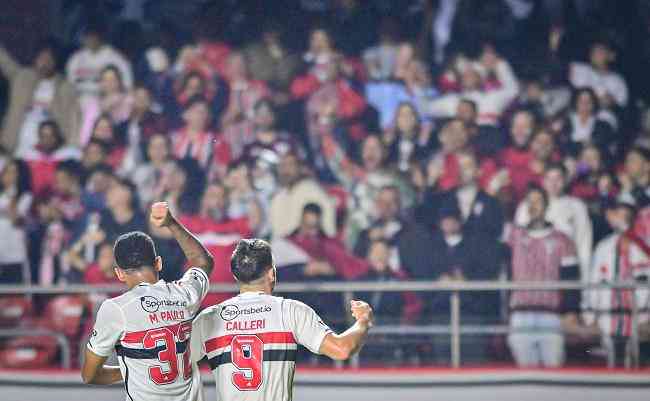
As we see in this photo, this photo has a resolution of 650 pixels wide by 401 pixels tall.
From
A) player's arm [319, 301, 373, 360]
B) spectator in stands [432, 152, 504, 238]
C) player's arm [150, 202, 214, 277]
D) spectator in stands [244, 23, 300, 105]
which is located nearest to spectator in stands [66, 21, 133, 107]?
spectator in stands [244, 23, 300, 105]

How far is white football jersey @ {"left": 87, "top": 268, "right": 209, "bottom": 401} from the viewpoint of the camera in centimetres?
507

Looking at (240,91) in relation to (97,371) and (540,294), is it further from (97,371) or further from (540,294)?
(97,371)

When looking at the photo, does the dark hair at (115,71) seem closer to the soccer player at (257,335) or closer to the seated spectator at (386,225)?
the seated spectator at (386,225)

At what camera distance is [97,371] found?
5.09 m

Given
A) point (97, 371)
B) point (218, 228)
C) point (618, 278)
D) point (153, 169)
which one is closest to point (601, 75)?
point (618, 278)

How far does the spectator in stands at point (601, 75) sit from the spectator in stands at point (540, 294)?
182 centimetres

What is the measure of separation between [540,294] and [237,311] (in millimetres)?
4398

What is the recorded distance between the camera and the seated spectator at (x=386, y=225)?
9.39 metres

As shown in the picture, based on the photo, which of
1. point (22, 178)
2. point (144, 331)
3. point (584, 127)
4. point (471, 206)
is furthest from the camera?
point (22, 178)

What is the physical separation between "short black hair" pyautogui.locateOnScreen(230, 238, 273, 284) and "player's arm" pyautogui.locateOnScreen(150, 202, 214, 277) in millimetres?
369

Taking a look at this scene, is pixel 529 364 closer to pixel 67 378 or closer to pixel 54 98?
pixel 67 378

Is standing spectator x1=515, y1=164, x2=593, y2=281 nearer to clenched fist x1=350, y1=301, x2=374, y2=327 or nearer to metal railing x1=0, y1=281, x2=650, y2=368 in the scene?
metal railing x1=0, y1=281, x2=650, y2=368

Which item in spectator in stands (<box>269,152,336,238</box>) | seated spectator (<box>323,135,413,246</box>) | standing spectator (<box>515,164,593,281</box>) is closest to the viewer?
standing spectator (<box>515,164,593,281</box>)

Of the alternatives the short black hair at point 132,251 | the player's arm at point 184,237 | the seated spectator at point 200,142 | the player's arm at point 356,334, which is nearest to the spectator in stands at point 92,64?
the seated spectator at point 200,142
